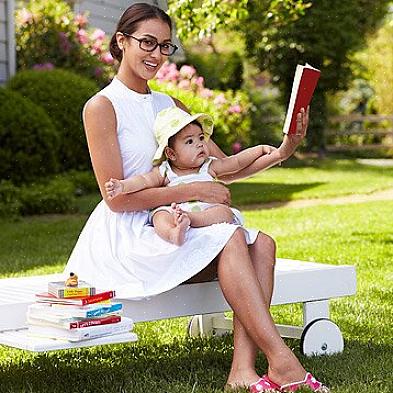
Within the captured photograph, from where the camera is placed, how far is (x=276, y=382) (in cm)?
319

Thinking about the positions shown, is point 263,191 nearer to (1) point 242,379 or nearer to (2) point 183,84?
(2) point 183,84

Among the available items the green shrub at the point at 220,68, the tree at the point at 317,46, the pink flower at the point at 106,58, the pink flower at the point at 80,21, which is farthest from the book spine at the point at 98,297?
the tree at the point at 317,46

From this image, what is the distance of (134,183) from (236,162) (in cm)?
42

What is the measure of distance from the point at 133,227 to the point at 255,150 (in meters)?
0.53

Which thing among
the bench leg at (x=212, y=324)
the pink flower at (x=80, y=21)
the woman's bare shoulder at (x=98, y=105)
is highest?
the pink flower at (x=80, y=21)

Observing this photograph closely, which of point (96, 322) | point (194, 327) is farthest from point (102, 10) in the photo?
point (96, 322)

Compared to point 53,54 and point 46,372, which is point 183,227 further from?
point 53,54

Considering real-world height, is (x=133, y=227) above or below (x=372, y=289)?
above

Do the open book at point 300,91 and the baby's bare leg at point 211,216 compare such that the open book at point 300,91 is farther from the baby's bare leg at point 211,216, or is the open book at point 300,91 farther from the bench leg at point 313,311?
the bench leg at point 313,311

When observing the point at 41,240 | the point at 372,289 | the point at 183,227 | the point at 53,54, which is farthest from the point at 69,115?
the point at 183,227

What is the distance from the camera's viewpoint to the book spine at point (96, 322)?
3045 mm

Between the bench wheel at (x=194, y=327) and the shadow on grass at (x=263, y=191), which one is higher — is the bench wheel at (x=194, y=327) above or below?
below

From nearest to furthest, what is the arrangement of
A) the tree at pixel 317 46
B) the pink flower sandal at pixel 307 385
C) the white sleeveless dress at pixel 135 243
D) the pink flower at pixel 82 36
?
the pink flower sandal at pixel 307 385
the white sleeveless dress at pixel 135 243
the pink flower at pixel 82 36
the tree at pixel 317 46

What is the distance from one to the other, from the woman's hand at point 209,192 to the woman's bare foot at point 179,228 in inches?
5.9
